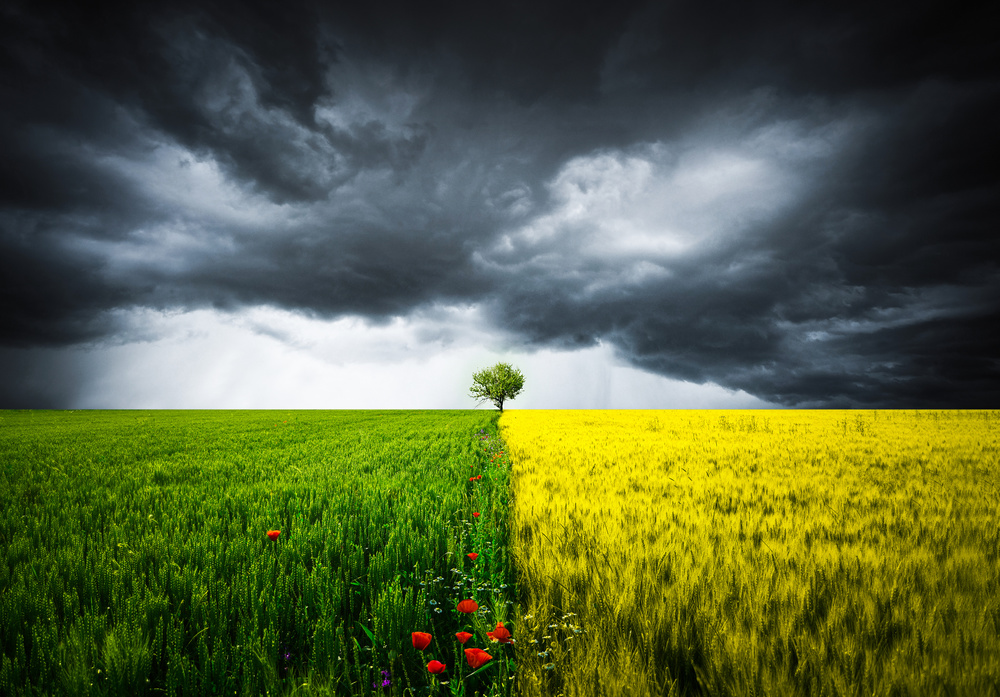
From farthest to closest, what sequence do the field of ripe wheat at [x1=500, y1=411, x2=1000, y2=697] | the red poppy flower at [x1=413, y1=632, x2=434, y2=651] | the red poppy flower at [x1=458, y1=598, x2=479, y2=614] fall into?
the red poppy flower at [x1=458, y1=598, x2=479, y2=614], the field of ripe wheat at [x1=500, y1=411, x2=1000, y2=697], the red poppy flower at [x1=413, y1=632, x2=434, y2=651]

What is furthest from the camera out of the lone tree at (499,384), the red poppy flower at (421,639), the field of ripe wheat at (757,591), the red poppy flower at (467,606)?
the lone tree at (499,384)

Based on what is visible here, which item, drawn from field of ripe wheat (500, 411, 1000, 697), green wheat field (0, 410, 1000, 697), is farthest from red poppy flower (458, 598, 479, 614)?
field of ripe wheat (500, 411, 1000, 697)

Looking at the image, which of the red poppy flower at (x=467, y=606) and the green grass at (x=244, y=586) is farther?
the red poppy flower at (x=467, y=606)

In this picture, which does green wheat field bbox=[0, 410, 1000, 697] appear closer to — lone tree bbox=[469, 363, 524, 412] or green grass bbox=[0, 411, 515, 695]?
green grass bbox=[0, 411, 515, 695]

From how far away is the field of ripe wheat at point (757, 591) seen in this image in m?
2.00

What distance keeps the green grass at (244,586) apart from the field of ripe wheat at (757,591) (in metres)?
0.49

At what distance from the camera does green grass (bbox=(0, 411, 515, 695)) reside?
6.76 feet

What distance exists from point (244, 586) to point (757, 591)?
3.54 m

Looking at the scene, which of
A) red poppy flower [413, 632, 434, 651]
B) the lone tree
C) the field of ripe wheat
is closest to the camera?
red poppy flower [413, 632, 434, 651]

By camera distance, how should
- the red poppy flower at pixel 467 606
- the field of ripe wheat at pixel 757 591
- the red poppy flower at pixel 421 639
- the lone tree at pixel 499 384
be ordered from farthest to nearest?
the lone tree at pixel 499 384 → the red poppy flower at pixel 467 606 → the field of ripe wheat at pixel 757 591 → the red poppy flower at pixel 421 639

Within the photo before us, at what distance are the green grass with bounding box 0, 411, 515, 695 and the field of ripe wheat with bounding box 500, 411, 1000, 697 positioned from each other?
1.61ft

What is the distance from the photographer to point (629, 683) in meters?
1.92

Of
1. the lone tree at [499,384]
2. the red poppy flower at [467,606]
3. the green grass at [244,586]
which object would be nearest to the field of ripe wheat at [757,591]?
the red poppy flower at [467,606]

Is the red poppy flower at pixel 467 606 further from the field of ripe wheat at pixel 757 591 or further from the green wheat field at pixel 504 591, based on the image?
the field of ripe wheat at pixel 757 591
